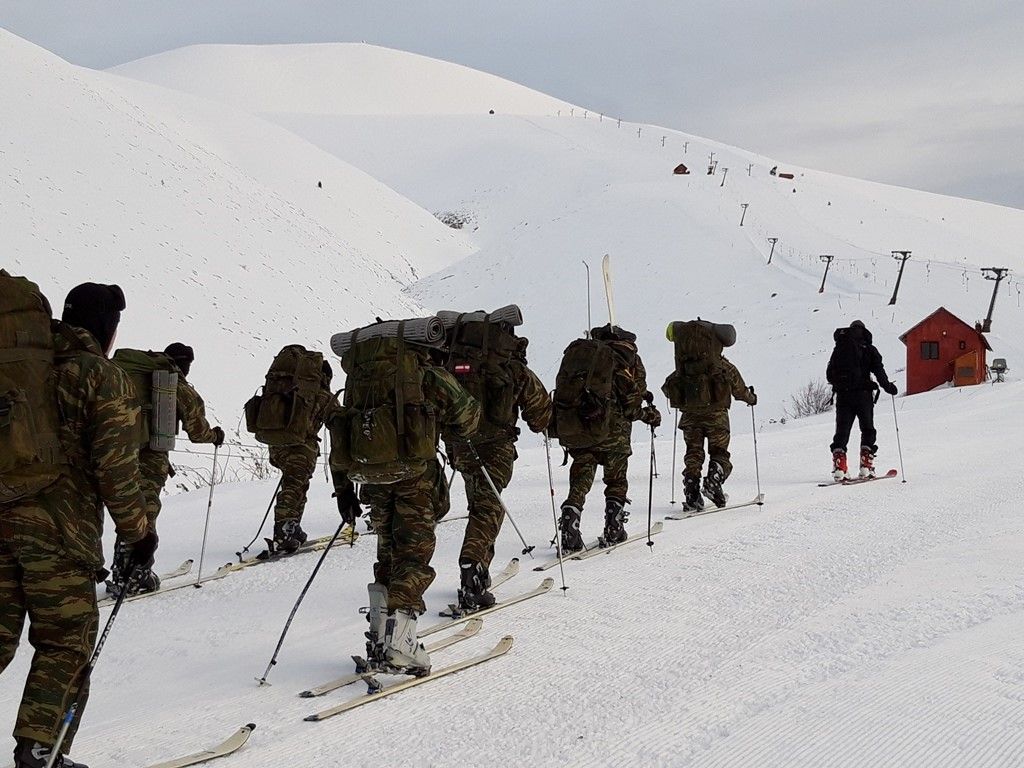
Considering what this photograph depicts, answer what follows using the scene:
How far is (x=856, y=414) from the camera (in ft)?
42.3

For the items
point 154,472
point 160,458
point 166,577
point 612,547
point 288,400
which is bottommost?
point 612,547

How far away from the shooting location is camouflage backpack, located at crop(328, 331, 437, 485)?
538 cm

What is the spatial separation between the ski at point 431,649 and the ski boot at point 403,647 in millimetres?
188

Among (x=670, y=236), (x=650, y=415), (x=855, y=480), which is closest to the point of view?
(x=650, y=415)

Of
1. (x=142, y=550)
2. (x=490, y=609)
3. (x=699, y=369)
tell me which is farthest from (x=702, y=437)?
(x=142, y=550)

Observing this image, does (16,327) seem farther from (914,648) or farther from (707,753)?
(914,648)

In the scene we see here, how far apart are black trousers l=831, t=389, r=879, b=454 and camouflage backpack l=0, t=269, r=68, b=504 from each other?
10.7 m

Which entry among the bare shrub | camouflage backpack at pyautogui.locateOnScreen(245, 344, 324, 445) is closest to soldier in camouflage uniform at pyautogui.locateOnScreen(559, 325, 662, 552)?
camouflage backpack at pyautogui.locateOnScreen(245, 344, 324, 445)

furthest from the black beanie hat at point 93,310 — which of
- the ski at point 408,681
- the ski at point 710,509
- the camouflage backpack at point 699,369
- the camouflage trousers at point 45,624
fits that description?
the camouflage backpack at point 699,369

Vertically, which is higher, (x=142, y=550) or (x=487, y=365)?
(x=487, y=365)

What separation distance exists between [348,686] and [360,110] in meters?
125

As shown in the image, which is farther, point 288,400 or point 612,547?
point 288,400

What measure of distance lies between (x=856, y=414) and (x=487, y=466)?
23.9ft

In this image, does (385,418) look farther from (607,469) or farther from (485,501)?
(607,469)
